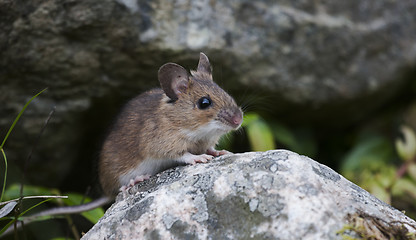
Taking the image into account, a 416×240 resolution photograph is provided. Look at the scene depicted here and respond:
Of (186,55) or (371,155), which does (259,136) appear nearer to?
(186,55)

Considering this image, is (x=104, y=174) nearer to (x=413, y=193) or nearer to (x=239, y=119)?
(x=239, y=119)

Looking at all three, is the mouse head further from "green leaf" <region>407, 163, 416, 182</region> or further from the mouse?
"green leaf" <region>407, 163, 416, 182</region>

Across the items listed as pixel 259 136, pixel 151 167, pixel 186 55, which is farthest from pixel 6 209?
pixel 259 136

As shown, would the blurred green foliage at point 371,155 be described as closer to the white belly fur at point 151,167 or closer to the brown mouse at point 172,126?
the brown mouse at point 172,126

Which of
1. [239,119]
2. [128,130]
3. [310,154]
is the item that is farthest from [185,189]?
[310,154]

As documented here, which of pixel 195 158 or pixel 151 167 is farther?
pixel 151 167

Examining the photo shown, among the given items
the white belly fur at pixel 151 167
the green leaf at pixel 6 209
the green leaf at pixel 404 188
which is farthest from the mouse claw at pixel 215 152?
the green leaf at pixel 404 188

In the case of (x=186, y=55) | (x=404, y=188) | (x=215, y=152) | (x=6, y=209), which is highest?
(x=186, y=55)
